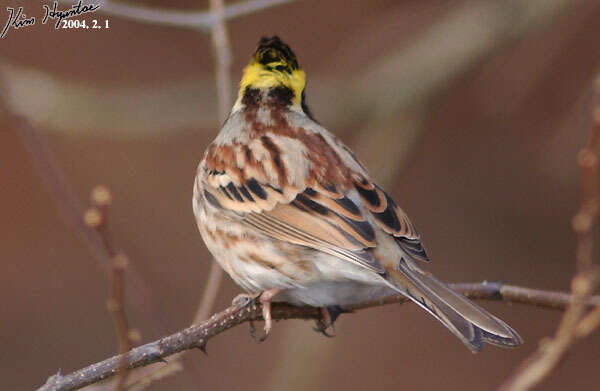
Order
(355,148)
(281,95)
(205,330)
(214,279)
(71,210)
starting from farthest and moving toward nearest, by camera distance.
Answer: (355,148) < (281,95) < (214,279) < (205,330) < (71,210)

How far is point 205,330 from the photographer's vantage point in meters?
2.77

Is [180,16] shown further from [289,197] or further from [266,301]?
[266,301]

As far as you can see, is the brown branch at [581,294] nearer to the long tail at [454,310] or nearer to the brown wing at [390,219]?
the long tail at [454,310]

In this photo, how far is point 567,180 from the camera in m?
6.00

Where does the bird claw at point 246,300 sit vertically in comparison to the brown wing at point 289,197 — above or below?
below

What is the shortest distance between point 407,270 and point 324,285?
34cm

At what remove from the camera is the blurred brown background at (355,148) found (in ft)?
19.5

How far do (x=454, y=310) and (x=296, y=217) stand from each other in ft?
2.59

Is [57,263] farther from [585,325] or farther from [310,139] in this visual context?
[585,325]

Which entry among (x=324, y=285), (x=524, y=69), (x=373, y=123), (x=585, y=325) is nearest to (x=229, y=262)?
(x=324, y=285)

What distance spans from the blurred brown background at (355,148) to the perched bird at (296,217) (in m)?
1.69
